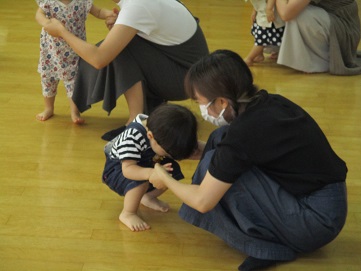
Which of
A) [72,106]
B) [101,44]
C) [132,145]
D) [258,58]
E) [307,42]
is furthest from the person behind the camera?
[258,58]

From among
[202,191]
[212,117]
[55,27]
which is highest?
[212,117]

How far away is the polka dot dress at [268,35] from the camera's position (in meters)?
3.80

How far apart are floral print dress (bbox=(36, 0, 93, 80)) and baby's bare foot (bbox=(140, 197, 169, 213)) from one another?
2.72 ft

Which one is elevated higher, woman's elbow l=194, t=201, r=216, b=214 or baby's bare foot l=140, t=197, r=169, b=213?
woman's elbow l=194, t=201, r=216, b=214

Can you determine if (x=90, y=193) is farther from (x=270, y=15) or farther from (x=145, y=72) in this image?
(x=270, y=15)

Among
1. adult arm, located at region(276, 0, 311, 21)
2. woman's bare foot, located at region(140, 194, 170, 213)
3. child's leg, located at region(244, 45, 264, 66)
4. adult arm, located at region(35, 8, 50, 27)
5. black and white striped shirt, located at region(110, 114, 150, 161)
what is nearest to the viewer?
black and white striped shirt, located at region(110, 114, 150, 161)

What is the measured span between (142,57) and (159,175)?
858mm

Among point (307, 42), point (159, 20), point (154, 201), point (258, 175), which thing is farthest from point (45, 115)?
point (307, 42)

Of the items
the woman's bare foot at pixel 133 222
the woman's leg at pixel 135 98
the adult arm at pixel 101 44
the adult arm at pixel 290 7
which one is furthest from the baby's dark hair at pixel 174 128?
the adult arm at pixel 290 7

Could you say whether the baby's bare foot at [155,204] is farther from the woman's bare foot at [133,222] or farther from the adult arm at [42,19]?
the adult arm at [42,19]

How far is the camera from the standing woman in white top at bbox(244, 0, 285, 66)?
12.2 ft

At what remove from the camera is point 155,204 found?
8.01 feet

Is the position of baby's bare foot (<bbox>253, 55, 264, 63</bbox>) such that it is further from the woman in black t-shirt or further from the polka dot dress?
the woman in black t-shirt

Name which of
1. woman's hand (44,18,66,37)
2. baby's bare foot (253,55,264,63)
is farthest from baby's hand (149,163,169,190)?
baby's bare foot (253,55,264,63)
